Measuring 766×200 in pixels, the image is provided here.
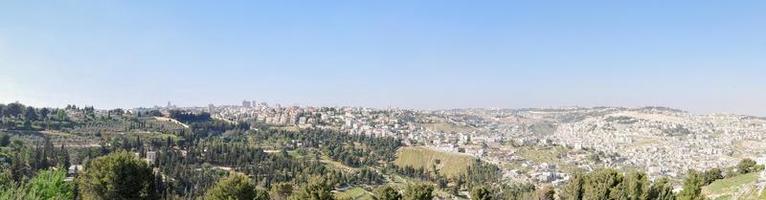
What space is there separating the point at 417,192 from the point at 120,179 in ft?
60.1

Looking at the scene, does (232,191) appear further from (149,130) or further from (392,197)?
(149,130)

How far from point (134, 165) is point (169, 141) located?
126087 mm

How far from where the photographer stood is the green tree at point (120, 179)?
34562 mm

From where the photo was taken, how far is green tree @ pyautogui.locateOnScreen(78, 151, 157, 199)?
1361 inches

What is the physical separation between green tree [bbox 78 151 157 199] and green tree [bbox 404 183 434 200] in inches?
624

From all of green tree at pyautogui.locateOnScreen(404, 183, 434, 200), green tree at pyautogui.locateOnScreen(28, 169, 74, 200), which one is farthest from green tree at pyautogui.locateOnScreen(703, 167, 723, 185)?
green tree at pyautogui.locateOnScreen(28, 169, 74, 200)

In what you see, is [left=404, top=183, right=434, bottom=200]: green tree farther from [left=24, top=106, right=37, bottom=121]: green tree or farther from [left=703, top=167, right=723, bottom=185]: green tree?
[left=24, top=106, right=37, bottom=121]: green tree

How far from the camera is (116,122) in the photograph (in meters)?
198

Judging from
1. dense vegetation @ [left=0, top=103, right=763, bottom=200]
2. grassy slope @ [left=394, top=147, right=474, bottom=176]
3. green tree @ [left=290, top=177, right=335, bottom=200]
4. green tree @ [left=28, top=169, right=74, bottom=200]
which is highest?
green tree @ [left=28, top=169, right=74, bottom=200]

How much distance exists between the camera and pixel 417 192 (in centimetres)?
3716

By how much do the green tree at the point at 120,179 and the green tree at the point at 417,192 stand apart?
624 inches

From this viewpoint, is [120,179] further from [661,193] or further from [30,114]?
[30,114]

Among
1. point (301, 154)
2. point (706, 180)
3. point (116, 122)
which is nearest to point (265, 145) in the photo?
point (301, 154)

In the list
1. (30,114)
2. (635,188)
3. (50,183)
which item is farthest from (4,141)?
(635,188)
